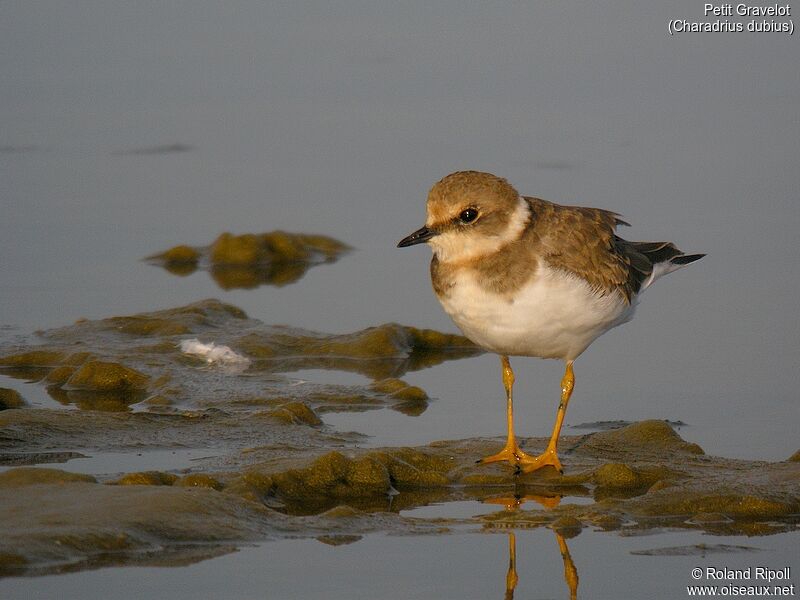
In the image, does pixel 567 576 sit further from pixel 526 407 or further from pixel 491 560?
pixel 526 407

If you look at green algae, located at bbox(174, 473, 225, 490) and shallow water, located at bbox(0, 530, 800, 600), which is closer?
shallow water, located at bbox(0, 530, 800, 600)

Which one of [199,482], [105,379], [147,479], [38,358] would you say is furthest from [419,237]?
[38,358]

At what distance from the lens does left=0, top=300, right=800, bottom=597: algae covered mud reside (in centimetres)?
523

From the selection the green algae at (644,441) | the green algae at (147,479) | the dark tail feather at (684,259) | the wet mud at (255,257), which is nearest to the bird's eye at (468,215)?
the green algae at (644,441)

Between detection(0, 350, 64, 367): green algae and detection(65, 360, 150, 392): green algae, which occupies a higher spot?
detection(0, 350, 64, 367): green algae

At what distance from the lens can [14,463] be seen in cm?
632

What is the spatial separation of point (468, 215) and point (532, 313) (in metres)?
0.59

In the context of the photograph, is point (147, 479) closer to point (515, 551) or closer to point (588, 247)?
point (515, 551)

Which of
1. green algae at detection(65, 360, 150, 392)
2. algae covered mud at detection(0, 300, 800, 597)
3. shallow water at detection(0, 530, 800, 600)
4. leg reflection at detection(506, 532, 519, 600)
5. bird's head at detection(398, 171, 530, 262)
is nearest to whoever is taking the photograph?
shallow water at detection(0, 530, 800, 600)

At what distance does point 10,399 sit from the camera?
7.23 m

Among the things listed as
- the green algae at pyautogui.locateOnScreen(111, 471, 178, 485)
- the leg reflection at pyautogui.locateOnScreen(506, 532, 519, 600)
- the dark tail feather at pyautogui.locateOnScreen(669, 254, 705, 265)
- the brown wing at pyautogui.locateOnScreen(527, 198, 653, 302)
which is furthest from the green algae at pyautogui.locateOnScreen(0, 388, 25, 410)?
the dark tail feather at pyautogui.locateOnScreen(669, 254, 705, 265)

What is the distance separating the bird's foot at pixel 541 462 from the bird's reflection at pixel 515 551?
0.25 metres

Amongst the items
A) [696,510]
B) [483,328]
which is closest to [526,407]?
[483,328]

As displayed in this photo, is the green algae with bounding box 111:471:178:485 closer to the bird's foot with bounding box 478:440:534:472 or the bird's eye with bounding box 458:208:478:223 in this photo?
the bird's foot with bounding box 478:440:534:472
